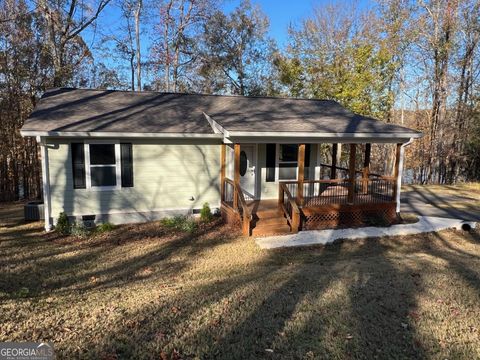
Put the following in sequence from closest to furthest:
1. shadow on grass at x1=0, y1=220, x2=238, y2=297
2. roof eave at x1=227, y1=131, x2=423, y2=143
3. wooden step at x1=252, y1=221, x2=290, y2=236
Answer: shadow on grass at x1=0, y1=220, x2=238, y2=297 → roof eave at x1=227, y1=131, x2=423, y2=143 → wooden step at x1=252, y1=221, x2=290, y2=236

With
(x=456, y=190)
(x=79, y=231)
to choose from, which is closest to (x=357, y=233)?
(x=79, y=231)

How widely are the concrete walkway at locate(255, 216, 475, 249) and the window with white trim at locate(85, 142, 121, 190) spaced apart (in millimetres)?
4441

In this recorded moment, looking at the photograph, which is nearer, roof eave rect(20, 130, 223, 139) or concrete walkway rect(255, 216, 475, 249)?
roof eave rect(20, 130, 223, 139)

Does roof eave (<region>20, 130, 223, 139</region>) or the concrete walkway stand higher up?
roof eave (<region>20, 130, 223, 139</region>)

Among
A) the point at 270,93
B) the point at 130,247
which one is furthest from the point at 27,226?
the point at 270,93

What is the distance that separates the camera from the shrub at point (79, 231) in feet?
28.8

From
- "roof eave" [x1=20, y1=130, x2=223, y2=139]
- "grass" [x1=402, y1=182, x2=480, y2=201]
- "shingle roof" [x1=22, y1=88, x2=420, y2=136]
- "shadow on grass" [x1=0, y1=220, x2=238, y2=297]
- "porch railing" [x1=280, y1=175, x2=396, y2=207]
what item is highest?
"shingle roof" [x1=22, y1=88, x2=420, y2=136]

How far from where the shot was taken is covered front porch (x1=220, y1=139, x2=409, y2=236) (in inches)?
358

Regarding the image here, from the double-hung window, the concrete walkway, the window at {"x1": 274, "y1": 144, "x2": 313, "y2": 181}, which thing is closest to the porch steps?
the concrete walkway

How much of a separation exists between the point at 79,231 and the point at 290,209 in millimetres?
5754

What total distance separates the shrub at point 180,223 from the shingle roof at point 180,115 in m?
2.58

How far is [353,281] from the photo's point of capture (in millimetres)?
5359

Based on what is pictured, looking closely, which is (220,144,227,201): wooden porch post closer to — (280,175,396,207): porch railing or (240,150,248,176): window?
(240,150,248,176): window

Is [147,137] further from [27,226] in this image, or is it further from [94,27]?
[94,27]
